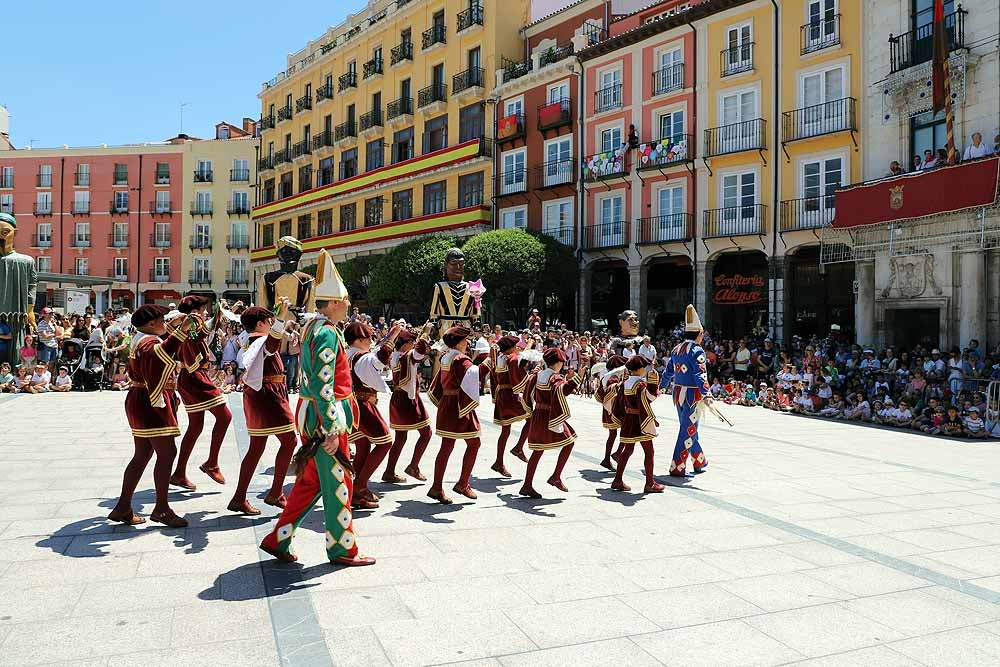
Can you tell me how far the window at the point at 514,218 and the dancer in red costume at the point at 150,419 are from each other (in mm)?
26231

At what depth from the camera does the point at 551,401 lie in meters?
7.55

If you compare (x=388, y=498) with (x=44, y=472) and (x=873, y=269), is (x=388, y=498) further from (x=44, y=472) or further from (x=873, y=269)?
(x=873, y=269)

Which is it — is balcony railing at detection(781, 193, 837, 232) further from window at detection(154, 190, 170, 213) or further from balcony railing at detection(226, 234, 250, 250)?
window at detection(154, 190, 170, 213)

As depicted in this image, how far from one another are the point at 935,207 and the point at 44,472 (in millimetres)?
18343

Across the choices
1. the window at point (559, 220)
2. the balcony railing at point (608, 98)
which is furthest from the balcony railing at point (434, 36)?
the window at point (559, 220)

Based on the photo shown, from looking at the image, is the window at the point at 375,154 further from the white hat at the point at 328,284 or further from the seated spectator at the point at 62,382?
the white hat at the point at 328,284

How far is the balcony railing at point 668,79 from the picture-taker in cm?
2631

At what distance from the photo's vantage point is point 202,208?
53438mm

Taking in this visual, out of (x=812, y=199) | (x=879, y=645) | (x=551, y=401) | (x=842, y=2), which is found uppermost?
(x=842, y=2)

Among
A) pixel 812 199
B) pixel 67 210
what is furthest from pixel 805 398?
pixel 67 210

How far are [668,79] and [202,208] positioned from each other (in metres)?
38.1

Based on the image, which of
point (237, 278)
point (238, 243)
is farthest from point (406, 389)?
point (238, 243)

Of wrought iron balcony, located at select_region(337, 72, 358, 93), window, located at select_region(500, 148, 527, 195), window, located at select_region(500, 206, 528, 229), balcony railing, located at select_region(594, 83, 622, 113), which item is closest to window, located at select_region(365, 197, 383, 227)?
wrought iron balcony, located at select_region(337, 72, 358, 93)

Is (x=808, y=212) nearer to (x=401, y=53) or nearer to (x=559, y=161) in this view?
(x=559, y=161)
